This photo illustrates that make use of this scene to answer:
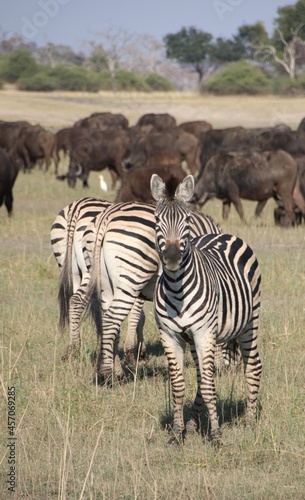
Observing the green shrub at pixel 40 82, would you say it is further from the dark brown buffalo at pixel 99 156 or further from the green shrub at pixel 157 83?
the dark brown buffalo at pixel 99 156

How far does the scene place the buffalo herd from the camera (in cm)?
1623

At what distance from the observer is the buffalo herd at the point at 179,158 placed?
16.2 meters

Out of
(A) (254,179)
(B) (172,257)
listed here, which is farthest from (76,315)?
(A) (254,179)

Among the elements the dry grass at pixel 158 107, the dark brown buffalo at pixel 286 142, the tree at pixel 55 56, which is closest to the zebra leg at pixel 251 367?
the dark brown buffalo at pixel 286 142

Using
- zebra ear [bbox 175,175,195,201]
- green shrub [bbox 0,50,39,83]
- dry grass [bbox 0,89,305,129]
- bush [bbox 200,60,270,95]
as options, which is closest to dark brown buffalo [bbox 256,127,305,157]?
zebra ear [bbox 175,175,195,201]

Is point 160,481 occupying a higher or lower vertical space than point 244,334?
lower

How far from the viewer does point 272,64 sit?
7362 centimetres

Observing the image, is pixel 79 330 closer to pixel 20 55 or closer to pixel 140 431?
pixel 140 431

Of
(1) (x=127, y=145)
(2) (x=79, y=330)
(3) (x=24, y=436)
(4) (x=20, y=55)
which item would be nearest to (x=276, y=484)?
(3) (x=24, y=436)

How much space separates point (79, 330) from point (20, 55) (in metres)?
67.1

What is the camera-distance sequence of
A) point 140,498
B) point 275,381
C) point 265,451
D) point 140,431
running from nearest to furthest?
point 140,498 < point 265,451 < point 140,431 < point 275,381

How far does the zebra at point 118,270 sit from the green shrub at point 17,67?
216ft

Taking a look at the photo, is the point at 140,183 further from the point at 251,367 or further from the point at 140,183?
the point at 251,367

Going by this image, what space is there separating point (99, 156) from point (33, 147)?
5961 millimetres
